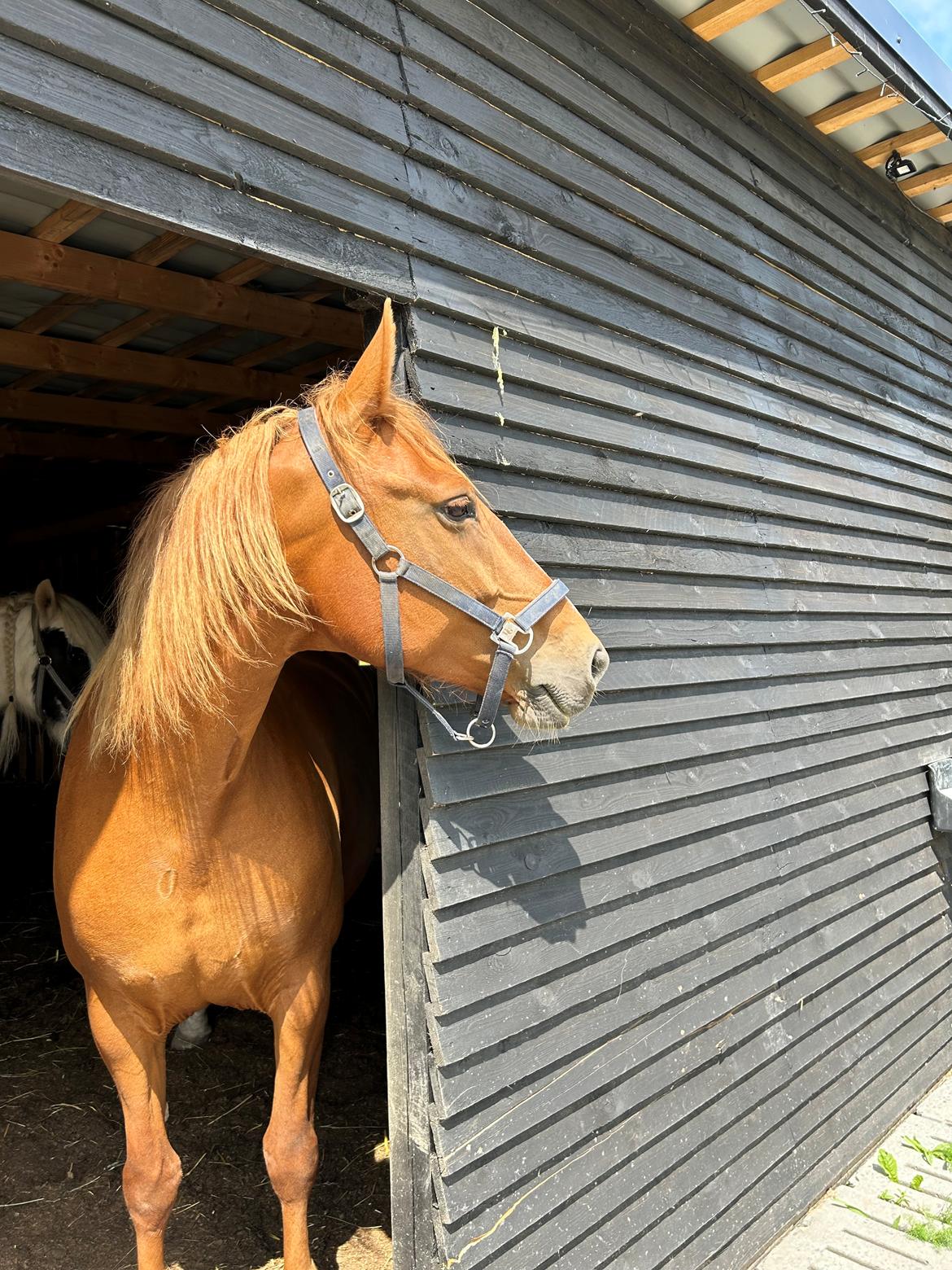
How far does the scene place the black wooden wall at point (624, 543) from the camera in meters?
1.91

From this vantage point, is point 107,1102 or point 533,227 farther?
point 107,1102

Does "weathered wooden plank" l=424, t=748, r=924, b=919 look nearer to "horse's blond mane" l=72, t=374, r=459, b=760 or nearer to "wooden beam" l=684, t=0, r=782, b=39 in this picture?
"horse's blond mane" l=72, t=374, r=459, b=760

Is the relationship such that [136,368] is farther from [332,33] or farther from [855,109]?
[855,109]

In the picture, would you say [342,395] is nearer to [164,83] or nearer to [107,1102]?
[164,83]

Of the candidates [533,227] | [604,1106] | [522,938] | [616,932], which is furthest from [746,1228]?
[533,227]

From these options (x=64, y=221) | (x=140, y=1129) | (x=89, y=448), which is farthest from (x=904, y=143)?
(x=140, y=1129)

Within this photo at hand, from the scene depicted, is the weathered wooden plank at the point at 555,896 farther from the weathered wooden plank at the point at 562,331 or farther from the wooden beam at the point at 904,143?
the wooden beam at the point at 904,143

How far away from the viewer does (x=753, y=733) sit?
10.6ft

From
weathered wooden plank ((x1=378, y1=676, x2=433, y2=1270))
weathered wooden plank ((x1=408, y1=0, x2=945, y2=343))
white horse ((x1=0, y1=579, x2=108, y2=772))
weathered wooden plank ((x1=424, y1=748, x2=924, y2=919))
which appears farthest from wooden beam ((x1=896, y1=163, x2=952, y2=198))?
white horse ((x1=0, y1=579, x2=108, y2=772))

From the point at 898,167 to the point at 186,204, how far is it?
383 centimetres

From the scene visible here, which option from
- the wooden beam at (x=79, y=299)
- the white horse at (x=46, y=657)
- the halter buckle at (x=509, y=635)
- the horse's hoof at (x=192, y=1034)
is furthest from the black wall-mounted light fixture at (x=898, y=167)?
the horse's hoof at (x=192, y=1034)

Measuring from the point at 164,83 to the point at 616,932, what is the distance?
2.25 meters

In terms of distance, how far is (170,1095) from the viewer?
3.48m

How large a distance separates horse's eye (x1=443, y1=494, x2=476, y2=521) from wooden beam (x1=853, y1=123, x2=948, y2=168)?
3.41 m
